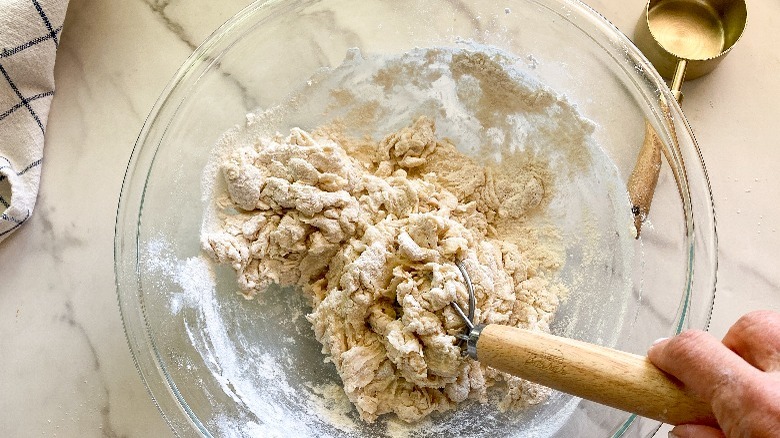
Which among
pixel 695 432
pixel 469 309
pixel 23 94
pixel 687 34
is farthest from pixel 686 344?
pixel 23 94

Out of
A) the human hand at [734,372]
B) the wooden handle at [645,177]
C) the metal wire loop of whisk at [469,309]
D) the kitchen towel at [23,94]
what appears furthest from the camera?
the kitchen towel at [23,94]

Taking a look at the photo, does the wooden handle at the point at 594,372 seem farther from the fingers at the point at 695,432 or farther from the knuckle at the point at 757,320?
the knuckle at the point at 757,320

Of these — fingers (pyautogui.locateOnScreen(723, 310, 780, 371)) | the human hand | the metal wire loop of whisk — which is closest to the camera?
the human hand

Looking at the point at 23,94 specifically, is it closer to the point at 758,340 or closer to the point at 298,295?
the point at 298,295


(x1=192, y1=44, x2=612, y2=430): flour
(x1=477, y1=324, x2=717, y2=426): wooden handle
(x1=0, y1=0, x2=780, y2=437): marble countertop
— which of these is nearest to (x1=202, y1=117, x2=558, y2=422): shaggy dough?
(x1=192, y1=44, x2=612, y2=430): flour

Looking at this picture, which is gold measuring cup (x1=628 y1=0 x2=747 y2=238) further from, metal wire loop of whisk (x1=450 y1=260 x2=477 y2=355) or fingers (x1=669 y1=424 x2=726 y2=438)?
fingers (x1=669 y1=424 x2=726 y2=438)

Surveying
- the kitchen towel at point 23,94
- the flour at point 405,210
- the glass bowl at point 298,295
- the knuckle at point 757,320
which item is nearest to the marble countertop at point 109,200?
the kitchen towel at point 23,94

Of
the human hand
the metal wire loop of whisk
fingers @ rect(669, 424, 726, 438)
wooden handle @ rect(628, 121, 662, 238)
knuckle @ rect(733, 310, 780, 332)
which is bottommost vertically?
fingers @ rect(669, 424, 726, 438)

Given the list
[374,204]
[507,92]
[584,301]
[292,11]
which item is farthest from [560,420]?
[292,11]
